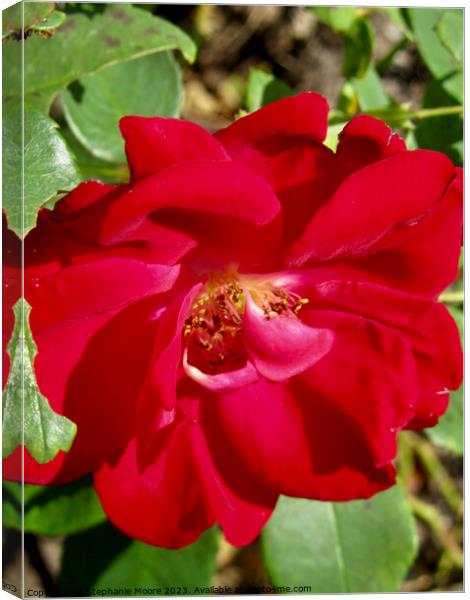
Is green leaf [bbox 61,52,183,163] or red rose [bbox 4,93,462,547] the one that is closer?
red rose [bbox 4,93,462,547]

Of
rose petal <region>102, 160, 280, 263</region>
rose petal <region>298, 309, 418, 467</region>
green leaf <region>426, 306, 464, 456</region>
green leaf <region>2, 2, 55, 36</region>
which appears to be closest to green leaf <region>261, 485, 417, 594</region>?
green leaf <region>426, 306, 464, 456</region>

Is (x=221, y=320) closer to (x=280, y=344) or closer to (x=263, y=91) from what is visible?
(x=280, y=344)

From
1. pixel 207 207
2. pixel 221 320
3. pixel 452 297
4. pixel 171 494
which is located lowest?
pixel 452 297

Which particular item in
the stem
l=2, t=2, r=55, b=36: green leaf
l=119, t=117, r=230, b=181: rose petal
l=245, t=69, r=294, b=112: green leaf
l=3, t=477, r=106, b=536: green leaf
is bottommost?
l=3, t=477, r=106, b=536: green leaf

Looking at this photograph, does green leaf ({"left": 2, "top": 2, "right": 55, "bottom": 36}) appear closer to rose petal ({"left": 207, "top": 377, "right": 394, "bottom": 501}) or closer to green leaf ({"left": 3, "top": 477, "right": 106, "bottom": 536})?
rose petal ({"left": 207, "top": 377, "right": 394, "bottom": 501})

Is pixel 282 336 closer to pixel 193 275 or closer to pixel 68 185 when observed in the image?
pixel 193 275

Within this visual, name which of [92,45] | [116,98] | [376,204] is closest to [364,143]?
[376,204]

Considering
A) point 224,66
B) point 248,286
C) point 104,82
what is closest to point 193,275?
point 248,286
